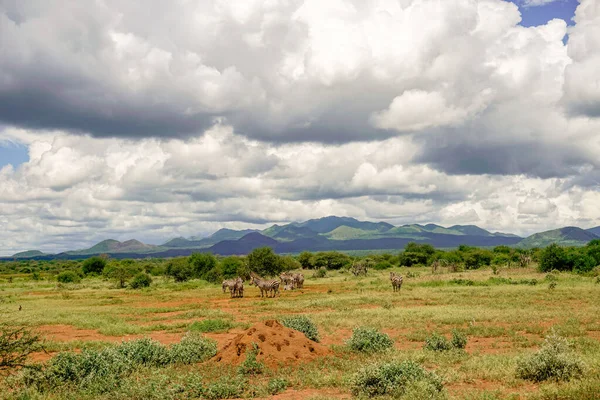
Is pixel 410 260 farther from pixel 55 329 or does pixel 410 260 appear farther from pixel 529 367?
pixel 529 367

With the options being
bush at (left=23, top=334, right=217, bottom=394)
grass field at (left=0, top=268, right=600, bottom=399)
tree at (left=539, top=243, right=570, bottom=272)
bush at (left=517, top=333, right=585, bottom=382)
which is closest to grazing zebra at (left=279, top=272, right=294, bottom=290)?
grass field at (left=0, top=268, right=600, bottom=399)

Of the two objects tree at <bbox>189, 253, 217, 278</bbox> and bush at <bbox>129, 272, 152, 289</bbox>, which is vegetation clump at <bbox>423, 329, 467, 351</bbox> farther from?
tree at <bbox>189, 253, 217, 278</bbox>

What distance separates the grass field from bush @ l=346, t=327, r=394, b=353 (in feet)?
1.76

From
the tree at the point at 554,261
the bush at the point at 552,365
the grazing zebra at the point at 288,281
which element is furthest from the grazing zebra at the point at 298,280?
the bush at the point at 552,365

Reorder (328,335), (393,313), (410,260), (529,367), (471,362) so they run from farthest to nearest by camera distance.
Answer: (410,260)
(393,313)
(328,335)
(471,362)
(529,367)

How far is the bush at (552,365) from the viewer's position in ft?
40.2

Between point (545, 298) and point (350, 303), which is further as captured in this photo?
point (350, 303)

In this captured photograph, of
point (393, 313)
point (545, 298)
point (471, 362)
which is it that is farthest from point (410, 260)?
point (471, 362)

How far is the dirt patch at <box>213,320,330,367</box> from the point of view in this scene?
1580 cm

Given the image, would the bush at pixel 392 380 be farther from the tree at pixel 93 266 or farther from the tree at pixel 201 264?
the tree at pixel 93 266

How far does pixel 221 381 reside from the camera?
13.1m

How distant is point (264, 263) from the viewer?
70062 millimetres

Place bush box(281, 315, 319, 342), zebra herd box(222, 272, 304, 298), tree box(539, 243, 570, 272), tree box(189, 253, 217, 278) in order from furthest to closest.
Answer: tree box(189, 253, 217, 278) → tree box(539, 243, 570, 272) → zebra herd box(222, 272, 304, 298) → bush box(281, 315, 319, 342)

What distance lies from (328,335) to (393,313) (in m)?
7.29
